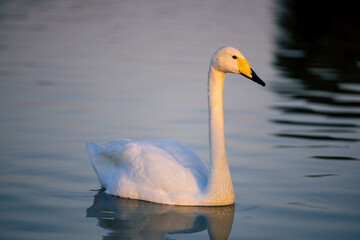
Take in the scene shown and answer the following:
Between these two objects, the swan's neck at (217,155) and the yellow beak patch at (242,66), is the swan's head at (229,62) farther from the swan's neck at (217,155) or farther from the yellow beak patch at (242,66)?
the swan's neck at (217,155)

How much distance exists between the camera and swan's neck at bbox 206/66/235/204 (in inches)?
310

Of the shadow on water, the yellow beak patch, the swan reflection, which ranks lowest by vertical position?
the swan reflection

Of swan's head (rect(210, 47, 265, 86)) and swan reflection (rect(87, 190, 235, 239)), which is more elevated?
swan's head (rect(210, 47, 265, 86))

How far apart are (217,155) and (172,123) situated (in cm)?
426

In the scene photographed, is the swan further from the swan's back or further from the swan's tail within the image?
the swan's tail

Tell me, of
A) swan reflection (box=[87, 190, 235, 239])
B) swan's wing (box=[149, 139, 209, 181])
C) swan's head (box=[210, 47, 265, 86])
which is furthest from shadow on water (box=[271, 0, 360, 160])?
swan reflection (box=[87, 190, 235, 239])

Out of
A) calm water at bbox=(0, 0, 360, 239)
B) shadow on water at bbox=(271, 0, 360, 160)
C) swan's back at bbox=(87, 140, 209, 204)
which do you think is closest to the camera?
calm water at bbox=(0, 0, 360, 239)

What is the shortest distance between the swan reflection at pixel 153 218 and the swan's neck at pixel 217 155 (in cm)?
17

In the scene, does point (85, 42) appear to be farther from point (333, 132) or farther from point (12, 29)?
point (333, 132)

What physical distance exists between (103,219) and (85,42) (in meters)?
15.6

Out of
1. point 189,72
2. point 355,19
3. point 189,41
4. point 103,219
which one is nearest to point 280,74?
point 189,72

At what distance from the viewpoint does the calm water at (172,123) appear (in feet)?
24.7

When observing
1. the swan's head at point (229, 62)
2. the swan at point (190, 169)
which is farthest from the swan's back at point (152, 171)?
the swan's head at point (229, 62)

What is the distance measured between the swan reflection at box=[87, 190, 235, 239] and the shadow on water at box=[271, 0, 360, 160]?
396 centimetres
